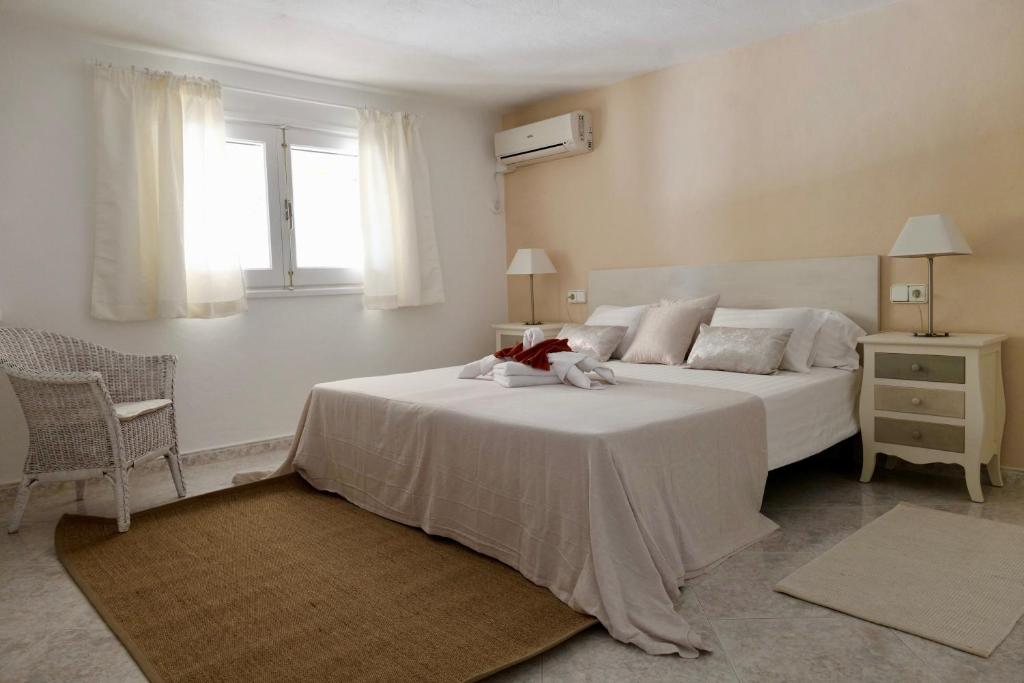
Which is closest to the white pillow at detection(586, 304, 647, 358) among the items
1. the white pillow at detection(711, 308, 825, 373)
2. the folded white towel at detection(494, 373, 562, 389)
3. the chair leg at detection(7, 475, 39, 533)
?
the white pillow at detection(711, 308, 825, 373)

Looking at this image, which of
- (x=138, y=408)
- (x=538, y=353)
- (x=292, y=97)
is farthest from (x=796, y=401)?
(x=292, y=97)

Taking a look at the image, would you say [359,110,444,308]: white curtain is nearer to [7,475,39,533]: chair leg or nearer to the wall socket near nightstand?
[7,475,39,533]: chair leg

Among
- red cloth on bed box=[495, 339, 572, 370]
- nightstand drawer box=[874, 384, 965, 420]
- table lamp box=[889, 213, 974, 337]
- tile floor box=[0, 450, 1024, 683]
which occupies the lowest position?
tile floor box=[0, 450, 1024, 683]

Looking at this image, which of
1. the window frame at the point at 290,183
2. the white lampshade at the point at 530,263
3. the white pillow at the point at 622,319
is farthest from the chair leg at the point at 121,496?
the white lampshade at the point at 530,263

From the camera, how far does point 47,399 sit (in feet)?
9.62

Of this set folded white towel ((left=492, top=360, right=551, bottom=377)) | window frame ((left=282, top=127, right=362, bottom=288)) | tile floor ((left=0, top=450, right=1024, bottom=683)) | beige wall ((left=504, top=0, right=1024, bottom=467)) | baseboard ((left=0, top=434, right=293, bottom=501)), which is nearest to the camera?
tile floor ((left=0, top=450, right=1024, bottom=683))

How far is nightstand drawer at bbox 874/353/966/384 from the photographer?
305cm

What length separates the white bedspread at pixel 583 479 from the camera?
2.08 meters

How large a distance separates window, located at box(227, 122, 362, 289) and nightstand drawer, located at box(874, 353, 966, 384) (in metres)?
3.19

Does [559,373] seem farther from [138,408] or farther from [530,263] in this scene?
[530,263]

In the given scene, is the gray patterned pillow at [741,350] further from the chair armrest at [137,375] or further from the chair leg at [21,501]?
the chair leg at [21,501]

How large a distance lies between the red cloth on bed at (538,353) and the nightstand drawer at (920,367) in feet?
4.85

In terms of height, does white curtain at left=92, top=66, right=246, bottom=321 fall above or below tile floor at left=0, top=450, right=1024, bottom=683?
above

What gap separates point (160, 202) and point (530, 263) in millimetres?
2373
